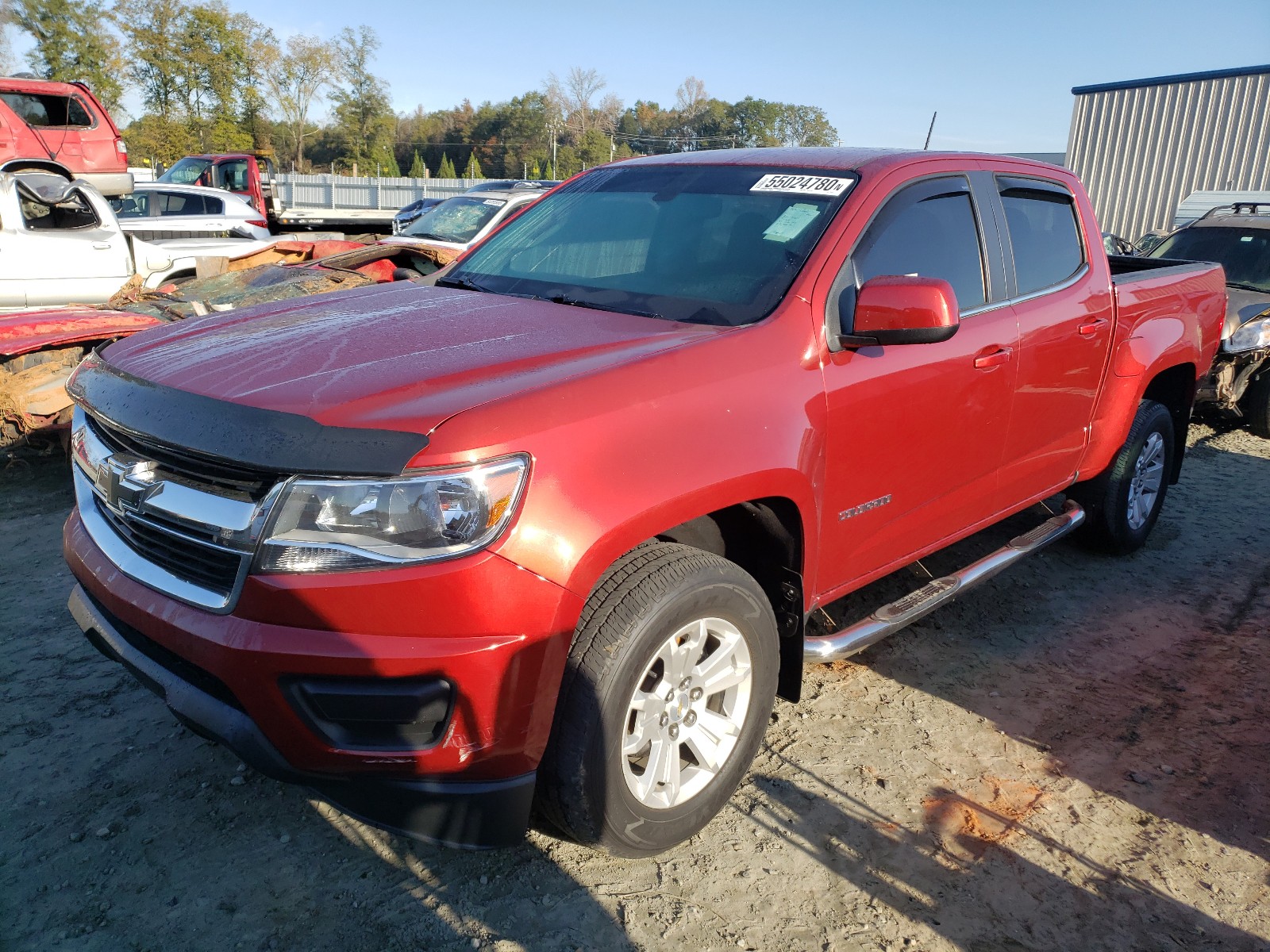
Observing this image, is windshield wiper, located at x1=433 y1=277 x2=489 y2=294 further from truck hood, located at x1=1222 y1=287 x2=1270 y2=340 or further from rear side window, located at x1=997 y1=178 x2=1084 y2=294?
truck hood, located at x1=1222 y1=287 x2=1270 y2=340

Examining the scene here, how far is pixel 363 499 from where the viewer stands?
202 centimetres

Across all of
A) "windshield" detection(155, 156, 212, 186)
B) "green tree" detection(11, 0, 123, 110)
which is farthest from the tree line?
"windshield" detection(155, 156, 212, 186)

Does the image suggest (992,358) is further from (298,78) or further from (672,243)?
(298,78)

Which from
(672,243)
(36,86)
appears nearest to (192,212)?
(36,86)

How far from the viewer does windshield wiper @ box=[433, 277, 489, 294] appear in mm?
3461

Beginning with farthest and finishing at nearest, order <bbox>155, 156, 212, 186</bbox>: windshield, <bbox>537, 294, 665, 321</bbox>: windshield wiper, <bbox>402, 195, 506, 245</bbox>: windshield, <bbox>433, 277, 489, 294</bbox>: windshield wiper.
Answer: <bbox>155, 156, 212, 186</bbox>: windshield < <bbox>402, 195, 506, 245</bbox>: windshield < <bbox>433, 277, 489, 294</bbox>: windshield wiper < <bbox>537, 294, 665, 321</bbox>: windshield wiper

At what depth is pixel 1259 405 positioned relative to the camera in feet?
26.1

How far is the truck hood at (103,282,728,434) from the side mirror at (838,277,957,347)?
44 centimetres

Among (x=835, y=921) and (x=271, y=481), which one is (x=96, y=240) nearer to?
(x=271, y=481)

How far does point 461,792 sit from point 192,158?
1679cm

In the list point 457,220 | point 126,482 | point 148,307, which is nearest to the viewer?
point 126,482

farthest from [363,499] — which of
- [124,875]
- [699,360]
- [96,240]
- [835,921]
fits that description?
[96,240]

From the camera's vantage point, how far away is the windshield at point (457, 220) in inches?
391

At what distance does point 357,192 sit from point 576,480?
39956 millimetres
